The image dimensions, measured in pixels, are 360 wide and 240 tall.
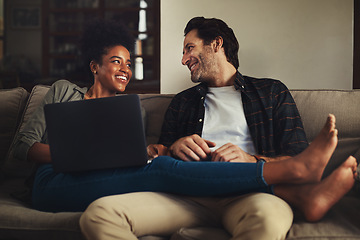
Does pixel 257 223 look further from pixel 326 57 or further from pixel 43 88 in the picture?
pixel 326 57

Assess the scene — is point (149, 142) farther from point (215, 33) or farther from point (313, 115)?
point (313, 115)

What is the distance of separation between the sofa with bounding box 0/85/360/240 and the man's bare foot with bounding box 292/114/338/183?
0.10 meters

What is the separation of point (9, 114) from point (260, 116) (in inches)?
46.8

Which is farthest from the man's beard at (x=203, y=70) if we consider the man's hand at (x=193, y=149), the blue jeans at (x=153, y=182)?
the blue jeans at (x=153, y=182)

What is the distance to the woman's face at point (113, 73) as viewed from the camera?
66.6 inches

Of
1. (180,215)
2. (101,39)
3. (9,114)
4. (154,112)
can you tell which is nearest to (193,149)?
(180,215)

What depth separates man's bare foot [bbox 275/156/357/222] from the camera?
103 centimetres

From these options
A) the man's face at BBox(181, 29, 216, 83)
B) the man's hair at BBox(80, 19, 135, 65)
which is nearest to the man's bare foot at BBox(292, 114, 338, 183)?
the man's face at BBox(181, 29, 216, 83)

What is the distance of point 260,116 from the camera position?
1.52 m

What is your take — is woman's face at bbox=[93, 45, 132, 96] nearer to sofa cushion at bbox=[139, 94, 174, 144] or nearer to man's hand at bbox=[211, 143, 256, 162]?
sofa cushion at bbox=[139, 94, 174, 144]

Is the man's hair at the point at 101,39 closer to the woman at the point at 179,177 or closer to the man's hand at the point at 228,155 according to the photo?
the woman at the point at 179,177

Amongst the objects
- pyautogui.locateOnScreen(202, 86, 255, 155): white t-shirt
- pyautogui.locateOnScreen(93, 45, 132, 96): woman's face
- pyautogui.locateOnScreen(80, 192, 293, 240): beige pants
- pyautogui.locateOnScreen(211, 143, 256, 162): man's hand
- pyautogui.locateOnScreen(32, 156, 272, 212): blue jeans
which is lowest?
pyautogui.locateOnScreen(80, 192, 293, 240): beige pants

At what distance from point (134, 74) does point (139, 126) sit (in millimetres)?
3022

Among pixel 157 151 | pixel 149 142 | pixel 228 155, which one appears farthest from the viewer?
pixel 149 142
